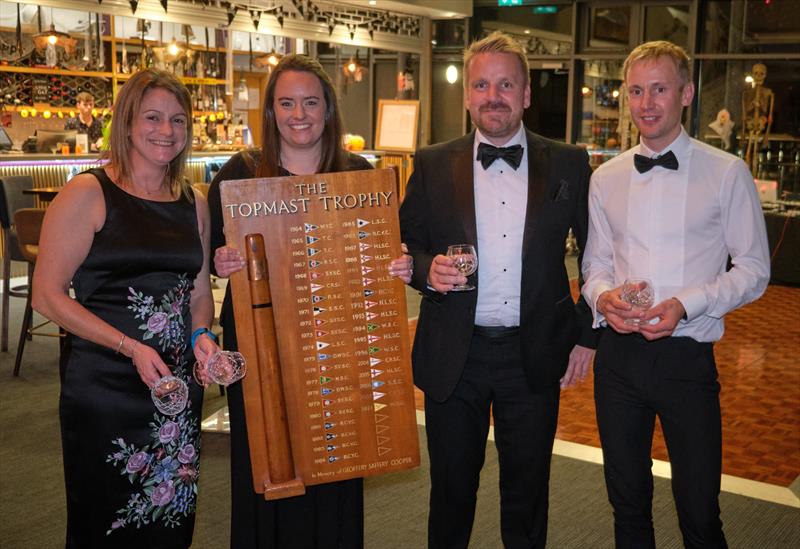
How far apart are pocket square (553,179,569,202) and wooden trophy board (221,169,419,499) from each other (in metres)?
0.56

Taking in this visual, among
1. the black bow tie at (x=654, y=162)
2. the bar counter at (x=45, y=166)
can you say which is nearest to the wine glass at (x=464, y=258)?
the black bow tie at (x=654, y=162)

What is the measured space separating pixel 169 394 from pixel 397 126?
11530 millimetres

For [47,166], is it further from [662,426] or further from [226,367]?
[662,426]

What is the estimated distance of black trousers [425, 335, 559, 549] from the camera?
2.70m

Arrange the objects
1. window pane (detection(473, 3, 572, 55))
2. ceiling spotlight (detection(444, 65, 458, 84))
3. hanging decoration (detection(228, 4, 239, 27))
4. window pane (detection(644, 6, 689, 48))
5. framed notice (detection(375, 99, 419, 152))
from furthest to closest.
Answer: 1. ceiling spotlight (detection(444, 65, 458, 84))
2. window pane (detection(473, 3, 572, 55))
3. window pane (detection(644, 6, 689, 48))
4. framed notice (detection(375, 99, 419, 152))
5. hanging decoration (detection(228, 4, 239, 27))

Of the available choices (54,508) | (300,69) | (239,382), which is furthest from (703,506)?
(54,508)

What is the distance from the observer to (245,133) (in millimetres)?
12305

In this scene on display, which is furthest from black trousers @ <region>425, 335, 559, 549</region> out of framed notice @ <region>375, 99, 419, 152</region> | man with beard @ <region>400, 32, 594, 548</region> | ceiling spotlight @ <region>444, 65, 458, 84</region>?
ceiling spotlight @ <region>444, 65, 458, 84</region>

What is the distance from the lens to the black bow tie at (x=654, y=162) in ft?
8.38

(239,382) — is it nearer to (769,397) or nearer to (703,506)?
(703,506)

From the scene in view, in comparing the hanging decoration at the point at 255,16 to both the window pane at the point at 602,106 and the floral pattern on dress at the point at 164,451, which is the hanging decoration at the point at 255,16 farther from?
the floral pattern on dress at the point at 164,451

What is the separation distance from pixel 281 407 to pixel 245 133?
34.1 ft

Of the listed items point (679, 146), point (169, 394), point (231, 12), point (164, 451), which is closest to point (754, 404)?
point (679, 146)

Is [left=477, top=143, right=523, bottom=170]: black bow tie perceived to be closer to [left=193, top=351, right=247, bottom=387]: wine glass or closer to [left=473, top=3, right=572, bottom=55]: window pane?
[left=193, top=351, right=247, bottom=387]: wine glass
